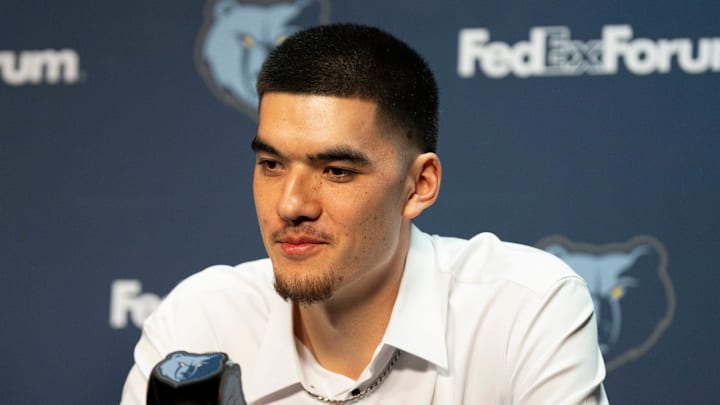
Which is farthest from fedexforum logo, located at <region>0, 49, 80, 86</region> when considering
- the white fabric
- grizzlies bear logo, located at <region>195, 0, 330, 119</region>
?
the white fabric

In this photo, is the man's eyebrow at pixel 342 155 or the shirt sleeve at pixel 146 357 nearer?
the man's eyebrow at pixel 342 155

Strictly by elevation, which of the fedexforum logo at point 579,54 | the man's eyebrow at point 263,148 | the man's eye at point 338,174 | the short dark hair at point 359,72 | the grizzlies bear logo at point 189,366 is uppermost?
the fedexforum logo at point 579,54

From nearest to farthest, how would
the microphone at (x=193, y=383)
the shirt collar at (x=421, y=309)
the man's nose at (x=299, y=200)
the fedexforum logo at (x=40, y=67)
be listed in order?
1. the microphone at (x=193, y=383)
2. the man's nose at (x=299, y=200)
3. the shirt collar at (x=421, y=309)
4. the fedexforum logo at (x=40, y=67)

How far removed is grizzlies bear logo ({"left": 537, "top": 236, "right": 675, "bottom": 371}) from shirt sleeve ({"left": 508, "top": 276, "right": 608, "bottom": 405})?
764 mm

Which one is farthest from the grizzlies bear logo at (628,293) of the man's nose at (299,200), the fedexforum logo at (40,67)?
the fedexforum logo at (40,67)

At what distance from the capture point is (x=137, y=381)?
1.84 metres

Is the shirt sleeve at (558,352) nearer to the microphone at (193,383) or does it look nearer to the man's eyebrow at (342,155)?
the man's eyebrow at (342,155)

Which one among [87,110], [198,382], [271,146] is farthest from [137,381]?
[87,110]

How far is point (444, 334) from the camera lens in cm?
181

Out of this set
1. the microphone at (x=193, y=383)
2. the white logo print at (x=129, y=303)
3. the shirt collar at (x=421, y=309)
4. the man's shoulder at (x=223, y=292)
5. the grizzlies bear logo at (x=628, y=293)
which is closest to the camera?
the microphone at (x=193, y=383)

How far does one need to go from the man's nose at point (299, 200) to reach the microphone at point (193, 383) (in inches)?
23.5

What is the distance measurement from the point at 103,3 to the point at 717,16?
1740 millimetres

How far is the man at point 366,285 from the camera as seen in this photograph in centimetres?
167

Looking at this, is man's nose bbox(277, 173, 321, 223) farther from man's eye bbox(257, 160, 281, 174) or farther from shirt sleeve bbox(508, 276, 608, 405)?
shirt sleeve bbox(508, 276, 608, 405)
